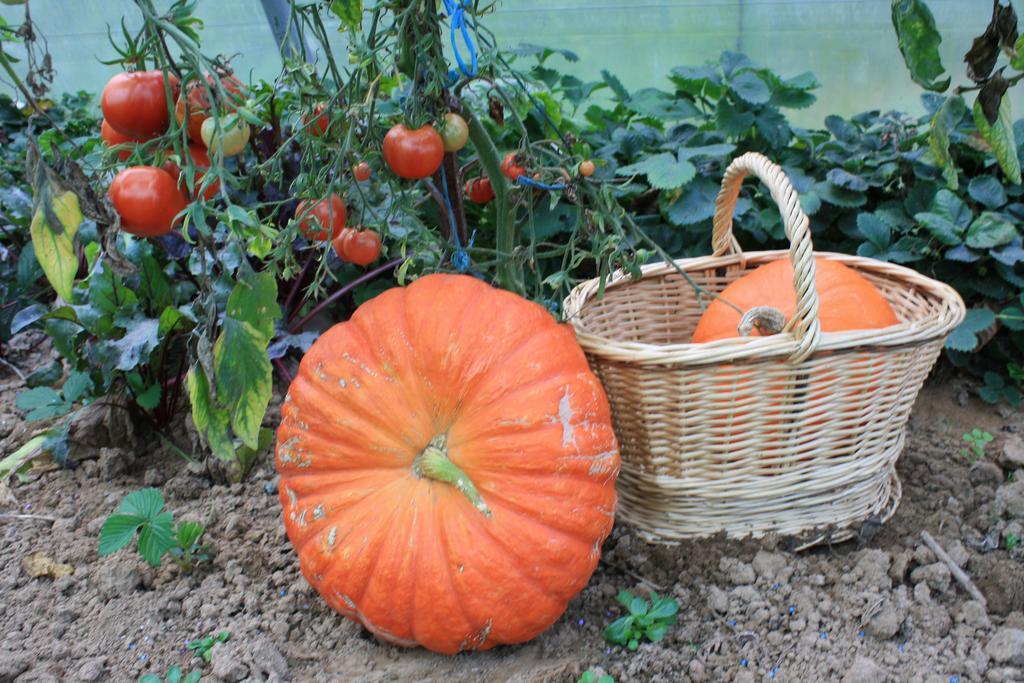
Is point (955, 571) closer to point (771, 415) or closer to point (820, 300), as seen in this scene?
point (771, 415)

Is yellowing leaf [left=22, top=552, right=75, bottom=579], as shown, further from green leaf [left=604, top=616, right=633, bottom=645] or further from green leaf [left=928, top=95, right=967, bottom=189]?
green leaf [left=928, top=95, right=967, bottom=189]

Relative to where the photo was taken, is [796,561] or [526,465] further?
[796,561]

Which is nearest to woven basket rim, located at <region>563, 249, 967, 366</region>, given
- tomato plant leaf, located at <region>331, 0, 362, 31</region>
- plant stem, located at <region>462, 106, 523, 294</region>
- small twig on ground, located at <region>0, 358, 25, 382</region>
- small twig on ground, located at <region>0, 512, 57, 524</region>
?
plant stem, located at <region>462, 106, 523, 294</region>

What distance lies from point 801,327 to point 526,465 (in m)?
0.49

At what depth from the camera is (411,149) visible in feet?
3.46

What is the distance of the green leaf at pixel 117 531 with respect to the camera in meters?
1.37

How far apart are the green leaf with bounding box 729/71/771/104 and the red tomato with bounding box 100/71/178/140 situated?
172 cm

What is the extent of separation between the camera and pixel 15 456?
179cm

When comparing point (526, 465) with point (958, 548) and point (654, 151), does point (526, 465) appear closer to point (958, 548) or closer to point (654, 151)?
point (958, 548)

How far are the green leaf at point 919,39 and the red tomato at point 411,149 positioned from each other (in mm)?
571

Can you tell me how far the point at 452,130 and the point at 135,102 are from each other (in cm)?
41

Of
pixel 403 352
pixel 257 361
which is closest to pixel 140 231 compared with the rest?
pixel 257 361

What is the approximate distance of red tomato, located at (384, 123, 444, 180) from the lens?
3.46 feet

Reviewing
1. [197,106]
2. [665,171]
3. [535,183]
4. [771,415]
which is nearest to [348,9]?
[197,106]
